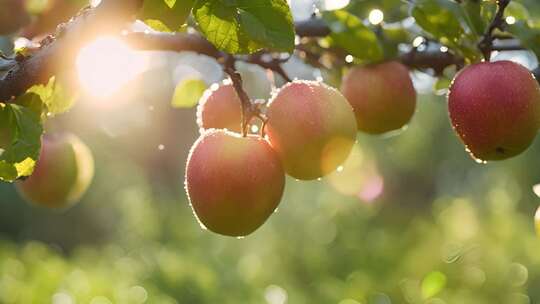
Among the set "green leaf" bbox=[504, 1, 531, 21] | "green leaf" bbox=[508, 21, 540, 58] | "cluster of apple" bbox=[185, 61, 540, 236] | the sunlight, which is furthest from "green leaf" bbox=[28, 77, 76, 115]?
"green leaf" bbox=[504, 1, 531, 21]

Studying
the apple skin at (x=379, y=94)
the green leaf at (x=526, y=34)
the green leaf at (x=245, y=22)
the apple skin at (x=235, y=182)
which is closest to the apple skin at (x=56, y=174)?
the apple skin at (x=379, y=94)

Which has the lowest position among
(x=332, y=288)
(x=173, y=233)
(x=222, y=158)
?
(x=173, y=233)

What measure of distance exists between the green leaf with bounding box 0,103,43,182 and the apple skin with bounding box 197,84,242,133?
35cm

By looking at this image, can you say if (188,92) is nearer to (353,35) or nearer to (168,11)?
(353,35)

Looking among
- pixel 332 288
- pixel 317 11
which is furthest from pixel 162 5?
pixel 332 288

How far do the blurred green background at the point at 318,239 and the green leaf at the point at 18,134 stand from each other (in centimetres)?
110

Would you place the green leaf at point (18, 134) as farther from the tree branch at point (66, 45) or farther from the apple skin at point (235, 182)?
the apple skin at point (235, 182)

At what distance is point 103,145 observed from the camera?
14.2 m

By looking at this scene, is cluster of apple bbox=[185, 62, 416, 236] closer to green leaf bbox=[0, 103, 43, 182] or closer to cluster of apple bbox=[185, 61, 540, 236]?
cluster of apple bbox=[185, 61, 540, 236]

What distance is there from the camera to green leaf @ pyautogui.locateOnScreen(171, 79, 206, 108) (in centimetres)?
188

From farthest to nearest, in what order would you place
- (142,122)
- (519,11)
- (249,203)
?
(142,122)
(519,11)
(249,203)

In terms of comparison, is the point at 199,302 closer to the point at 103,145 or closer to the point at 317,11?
the point at 317,11

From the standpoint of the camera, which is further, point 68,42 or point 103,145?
point 103,145

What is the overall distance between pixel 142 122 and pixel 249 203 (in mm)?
13129
